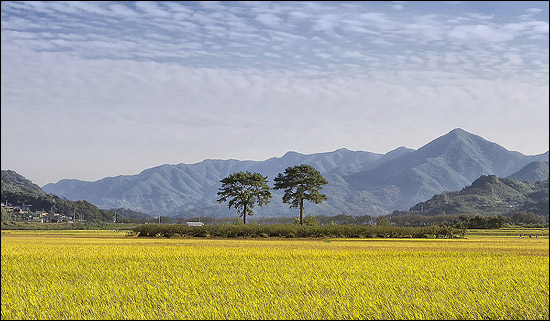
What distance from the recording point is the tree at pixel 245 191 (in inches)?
3634

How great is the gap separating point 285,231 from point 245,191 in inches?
899

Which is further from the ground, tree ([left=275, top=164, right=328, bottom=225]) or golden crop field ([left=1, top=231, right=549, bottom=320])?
tree ([left=275, top=164, right=328, bottom=225])

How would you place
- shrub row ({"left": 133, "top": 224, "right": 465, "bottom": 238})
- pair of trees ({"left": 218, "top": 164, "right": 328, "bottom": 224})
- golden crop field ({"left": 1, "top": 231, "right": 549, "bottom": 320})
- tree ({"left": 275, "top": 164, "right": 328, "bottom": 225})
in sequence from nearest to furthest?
golden crop field ({"left": 1, "top": 231, "right": 549, "bottom": 320})
shrub row ({"left": 133, "top": 224, "right": 465, "bottom": 238})
tree ({"left": 275, "top": 164, "right": 328, "bottom": 225})
pair of trees ({"left": 218, "top": 164, "right": 328, "bottom": 224})

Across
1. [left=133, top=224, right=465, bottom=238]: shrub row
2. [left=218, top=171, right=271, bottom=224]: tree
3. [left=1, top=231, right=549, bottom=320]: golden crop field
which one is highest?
[left=218, top=171, right=271, bottom=224]: tree

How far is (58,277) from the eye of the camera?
24.2 metres

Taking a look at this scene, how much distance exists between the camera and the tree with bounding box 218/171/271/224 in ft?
303

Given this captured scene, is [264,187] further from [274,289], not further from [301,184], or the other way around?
[274,289]

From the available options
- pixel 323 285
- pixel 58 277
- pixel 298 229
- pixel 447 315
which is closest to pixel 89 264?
pixel 58 277

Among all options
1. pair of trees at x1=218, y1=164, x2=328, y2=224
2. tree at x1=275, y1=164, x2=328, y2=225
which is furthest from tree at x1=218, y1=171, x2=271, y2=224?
tree at x1=275, y1=164, x2=328, y2=225

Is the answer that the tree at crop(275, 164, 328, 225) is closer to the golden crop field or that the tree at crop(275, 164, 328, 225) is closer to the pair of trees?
the pair of trees

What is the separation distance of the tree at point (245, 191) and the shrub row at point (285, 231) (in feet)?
65.3

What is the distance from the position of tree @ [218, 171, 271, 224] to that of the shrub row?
19897 mm

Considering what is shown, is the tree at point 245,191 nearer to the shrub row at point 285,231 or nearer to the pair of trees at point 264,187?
the pair of trees at point 264,187

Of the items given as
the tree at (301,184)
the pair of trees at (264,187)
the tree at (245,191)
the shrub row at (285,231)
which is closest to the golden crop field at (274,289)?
the shrub row at (285,231)
